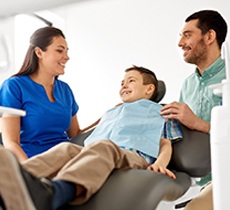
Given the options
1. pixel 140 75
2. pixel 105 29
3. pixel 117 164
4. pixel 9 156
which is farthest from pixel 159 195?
pixel 105 29

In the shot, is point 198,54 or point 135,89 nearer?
point 135,89

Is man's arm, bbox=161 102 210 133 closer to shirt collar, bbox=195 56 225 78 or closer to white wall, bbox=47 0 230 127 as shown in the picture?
shirt collar, bbox=195 56 225 78

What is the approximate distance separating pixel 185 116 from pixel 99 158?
0.46 meters

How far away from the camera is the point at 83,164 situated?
817 millimetres

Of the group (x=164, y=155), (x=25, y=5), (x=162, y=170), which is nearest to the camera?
(x=162, y=170)

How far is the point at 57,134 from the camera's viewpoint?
1.54 metres

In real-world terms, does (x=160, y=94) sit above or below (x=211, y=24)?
below

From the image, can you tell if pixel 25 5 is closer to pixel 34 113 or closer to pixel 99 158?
pixel 34 113

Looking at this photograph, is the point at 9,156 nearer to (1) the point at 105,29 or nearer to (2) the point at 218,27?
(2) the point at 218,27

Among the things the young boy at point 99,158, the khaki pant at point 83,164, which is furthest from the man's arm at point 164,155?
the khaki pant at point 83,164

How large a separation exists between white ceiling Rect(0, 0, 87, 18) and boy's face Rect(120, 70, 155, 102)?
59.4 inches

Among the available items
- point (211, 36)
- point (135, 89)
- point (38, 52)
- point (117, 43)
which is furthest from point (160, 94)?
point (117, 43)

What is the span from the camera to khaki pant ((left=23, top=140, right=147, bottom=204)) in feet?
2.60

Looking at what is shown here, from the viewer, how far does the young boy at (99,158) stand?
644 mm
